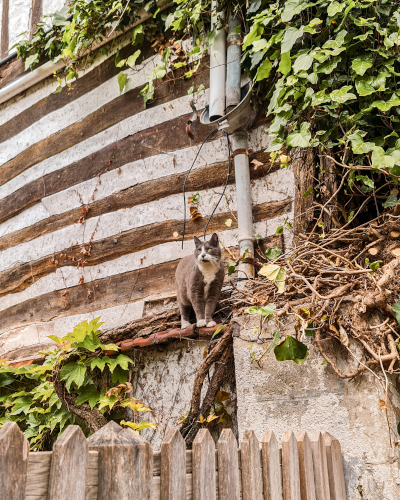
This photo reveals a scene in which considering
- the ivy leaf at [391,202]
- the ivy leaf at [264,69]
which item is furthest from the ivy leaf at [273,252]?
the ivy leaf at [264,69]

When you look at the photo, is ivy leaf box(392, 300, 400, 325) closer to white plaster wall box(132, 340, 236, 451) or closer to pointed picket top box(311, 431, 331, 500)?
pointed picket top box(311, 431, 331, 500)

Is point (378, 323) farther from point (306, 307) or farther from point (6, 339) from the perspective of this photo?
point (6, 339)

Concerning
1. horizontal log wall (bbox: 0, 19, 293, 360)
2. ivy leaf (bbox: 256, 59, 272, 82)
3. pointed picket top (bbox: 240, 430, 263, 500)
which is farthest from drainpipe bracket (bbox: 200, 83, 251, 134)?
pointed picket top (bbox: 240, 430, 263, 500)

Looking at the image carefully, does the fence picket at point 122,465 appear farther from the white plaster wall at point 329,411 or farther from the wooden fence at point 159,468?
the white plaster wall at point 329,411

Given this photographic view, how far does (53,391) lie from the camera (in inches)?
172

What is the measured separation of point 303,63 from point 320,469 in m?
2.31

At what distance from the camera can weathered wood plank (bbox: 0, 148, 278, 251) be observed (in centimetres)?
456

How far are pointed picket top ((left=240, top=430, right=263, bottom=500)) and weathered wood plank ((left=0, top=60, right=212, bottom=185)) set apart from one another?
12.4 ft

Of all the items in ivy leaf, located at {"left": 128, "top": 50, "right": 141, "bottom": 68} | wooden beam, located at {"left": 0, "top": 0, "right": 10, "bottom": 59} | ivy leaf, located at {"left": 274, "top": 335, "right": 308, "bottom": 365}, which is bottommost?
ivy leaf, located at {"left": 274, "top": 335, "right": 308, "bottom": 365}

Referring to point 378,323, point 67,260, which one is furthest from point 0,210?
point 378,323

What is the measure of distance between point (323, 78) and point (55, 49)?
12.4 feet

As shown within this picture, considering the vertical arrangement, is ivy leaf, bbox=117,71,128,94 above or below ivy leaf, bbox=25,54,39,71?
below

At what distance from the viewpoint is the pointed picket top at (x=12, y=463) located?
3.28ft

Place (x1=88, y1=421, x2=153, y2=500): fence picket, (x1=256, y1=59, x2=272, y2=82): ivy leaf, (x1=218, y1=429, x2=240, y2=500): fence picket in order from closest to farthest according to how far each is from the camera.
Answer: (x1=88, y1=421, x2=153, y2=500): fence picket → (x1=218, y1=429, x2=240, y2=500): fence picket → (x1=256, y1=59, x2=272, y2=82): ivy leaf
